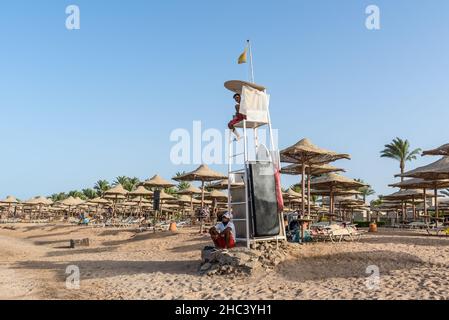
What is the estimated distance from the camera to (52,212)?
52156 millimetres

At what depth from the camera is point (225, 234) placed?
983 cm

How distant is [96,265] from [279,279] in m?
5.94

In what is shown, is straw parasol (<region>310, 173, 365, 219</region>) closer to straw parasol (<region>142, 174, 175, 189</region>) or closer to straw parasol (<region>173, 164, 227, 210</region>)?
straw parasol (<region>173, 164, 227, 210</region>)

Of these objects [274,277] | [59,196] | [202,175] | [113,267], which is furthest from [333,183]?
[59,196]

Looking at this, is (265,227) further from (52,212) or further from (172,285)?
(52,212)

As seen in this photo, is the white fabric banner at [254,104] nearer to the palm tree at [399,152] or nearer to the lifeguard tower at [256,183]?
the lifeguard tower at [256,183]

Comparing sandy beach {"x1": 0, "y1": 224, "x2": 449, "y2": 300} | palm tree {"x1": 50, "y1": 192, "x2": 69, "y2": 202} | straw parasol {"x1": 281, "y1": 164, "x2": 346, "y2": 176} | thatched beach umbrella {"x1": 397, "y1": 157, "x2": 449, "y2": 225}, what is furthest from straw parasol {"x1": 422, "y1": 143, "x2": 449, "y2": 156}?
palm tree {"x1": 50, "y1": 192, "x2": 69, "y2": 202}

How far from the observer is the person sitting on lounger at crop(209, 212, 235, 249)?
9.82 meters

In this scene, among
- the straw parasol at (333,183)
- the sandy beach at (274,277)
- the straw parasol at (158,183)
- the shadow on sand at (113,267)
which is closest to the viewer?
the sandy beach at (274,277)

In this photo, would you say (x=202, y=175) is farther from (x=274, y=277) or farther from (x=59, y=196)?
(x=59, y=196)

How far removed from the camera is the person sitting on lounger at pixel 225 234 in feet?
32.2

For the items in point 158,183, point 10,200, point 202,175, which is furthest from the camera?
point 10,200

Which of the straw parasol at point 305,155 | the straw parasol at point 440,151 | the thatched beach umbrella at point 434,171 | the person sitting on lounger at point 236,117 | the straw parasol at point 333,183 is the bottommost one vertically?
the straw parasol at point 333,183

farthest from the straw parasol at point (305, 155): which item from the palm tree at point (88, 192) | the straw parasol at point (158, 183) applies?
the palm tree at point (88, 192)
